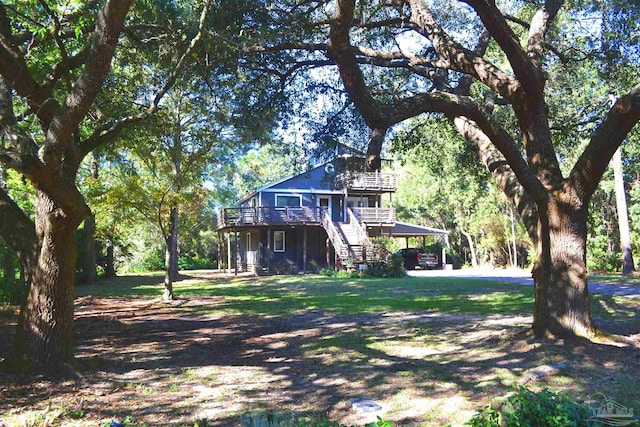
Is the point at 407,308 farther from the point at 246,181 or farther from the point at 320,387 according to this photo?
the point at 246,181

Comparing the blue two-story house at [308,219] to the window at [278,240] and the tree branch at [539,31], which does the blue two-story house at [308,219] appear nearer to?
the window at [278,240]

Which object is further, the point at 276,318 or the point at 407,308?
the point at 407,308

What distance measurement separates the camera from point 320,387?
6.01 metres

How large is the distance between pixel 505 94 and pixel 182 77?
6292 millimetres

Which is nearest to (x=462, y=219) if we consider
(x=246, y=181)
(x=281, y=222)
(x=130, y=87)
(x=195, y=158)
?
(x=281, y=222)

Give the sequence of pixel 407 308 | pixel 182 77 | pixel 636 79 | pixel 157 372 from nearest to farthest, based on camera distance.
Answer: pixel 157 372, pixel 182 77, pixel 636 79, pixel 407 308

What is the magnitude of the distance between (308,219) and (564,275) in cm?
2410

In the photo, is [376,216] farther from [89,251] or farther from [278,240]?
[89,251]

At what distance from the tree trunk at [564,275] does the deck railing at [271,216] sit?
922 inches

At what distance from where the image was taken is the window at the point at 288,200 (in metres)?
31.9

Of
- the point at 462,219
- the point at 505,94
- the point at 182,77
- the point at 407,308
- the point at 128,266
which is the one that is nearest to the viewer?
the point at 505,94

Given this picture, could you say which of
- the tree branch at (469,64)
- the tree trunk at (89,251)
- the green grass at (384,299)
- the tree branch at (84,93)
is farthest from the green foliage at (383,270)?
the tree branch at (84,93)

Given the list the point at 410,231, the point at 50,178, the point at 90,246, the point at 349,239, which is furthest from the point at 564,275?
the point at 410,231

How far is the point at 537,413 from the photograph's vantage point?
9.66 feet
